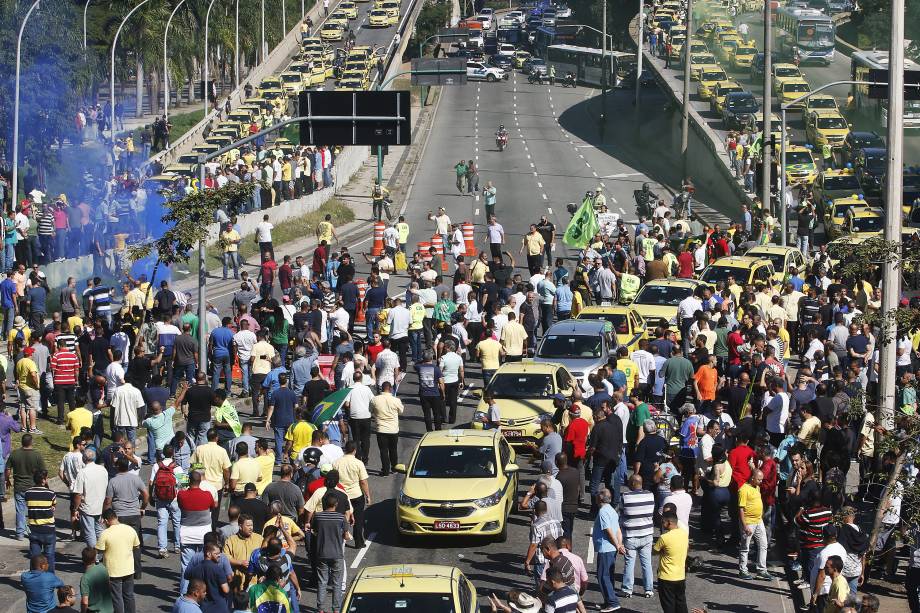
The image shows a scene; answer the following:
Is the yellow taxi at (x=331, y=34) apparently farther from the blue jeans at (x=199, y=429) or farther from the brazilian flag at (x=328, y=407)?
the blue jeans at (x=199, y=429)

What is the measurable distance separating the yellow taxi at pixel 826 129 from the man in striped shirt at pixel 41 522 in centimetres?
4837

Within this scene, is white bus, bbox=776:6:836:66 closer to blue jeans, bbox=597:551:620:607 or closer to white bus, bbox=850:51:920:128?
white bus, bbox=850:51:920:128

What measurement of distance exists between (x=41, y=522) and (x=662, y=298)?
16.7 metres

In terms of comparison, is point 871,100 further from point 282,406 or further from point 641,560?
point 641,560

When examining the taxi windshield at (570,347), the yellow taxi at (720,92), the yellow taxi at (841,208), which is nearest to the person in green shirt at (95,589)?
the taxi windshield at (570,347)

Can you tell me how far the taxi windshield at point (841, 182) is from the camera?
167 feet

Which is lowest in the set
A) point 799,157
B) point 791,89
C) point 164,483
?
point 164,483

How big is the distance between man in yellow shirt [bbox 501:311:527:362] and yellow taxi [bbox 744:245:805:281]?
8.92 m

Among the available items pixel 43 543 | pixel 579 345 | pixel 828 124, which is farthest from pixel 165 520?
pixel 828 124

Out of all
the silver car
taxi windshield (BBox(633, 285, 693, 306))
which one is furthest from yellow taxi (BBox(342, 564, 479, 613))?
taxi windshield (BBox(633, 285, 693, 306))

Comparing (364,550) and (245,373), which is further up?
(245,373)

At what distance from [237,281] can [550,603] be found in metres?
27.0

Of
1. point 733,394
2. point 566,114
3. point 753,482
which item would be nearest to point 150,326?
point 733,394

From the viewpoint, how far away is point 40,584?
51.3ft
